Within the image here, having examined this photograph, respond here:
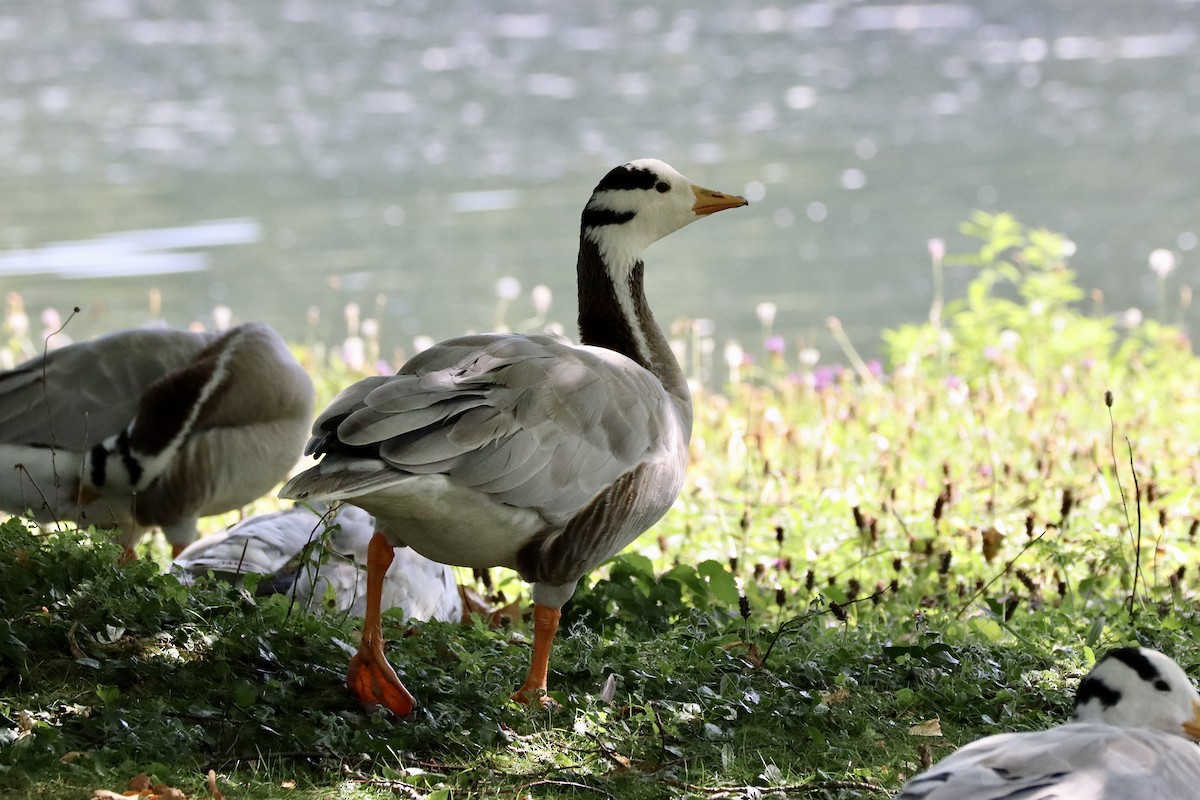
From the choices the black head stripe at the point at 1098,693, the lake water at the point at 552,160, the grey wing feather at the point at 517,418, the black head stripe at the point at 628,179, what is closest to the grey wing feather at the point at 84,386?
the grey wing feather at the point at 517,418

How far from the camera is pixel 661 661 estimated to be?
15.5ft

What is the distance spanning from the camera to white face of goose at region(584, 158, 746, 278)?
528 centimetres

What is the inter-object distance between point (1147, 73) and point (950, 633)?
2515cm

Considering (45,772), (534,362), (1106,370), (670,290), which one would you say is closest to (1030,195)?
(670,290)

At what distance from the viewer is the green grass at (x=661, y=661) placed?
155 inches

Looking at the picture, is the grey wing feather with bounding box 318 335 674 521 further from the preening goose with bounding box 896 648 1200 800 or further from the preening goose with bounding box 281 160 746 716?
the preening goose with bounding box 896 648 1200 800

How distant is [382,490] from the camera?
389 cm

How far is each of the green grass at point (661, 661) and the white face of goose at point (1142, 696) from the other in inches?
23.4

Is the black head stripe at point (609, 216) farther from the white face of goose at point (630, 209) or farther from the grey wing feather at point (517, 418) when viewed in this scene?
the grey wing feather at point (517, 418)

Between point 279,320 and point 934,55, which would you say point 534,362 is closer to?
point 279,320

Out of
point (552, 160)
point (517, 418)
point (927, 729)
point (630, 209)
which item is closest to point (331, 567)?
point (517, 418)

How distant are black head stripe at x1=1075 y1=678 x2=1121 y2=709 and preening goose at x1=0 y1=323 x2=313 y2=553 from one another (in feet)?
12.8

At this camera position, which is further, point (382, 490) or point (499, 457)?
point (499, 457)

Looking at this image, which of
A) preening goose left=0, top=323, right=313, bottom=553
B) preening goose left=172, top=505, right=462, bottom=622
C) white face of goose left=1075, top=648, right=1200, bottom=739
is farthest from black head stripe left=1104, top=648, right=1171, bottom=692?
preening goose left=0, top=323, right=313, bottom=553
